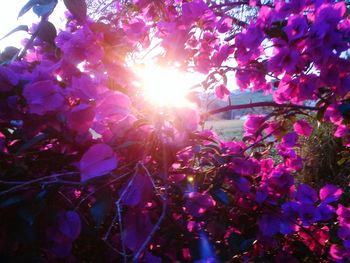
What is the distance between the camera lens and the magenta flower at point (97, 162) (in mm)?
Result: 726

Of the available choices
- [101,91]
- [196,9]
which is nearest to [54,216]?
[101,91]

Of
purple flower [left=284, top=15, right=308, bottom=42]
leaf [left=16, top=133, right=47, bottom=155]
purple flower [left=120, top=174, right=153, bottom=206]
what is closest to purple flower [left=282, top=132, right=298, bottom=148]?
purple flower [left=284, top=15, right=308, bottom=42]

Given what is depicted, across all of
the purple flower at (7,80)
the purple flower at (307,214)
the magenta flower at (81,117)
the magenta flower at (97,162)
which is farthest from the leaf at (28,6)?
the purple flower at (307,214)

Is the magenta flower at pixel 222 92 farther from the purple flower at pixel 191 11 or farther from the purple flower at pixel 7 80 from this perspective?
the purple flower at pixel 7 80

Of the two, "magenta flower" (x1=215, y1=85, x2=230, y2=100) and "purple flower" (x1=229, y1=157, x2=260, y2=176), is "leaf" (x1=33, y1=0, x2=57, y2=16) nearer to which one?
"purple flower" (x1=229, y1=157, x2=260, y2=176)

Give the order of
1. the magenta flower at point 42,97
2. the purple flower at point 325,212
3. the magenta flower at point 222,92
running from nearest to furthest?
the magenta flower at point 42,97
the purple flower at point 325,212
the magenta flower at point 222,92

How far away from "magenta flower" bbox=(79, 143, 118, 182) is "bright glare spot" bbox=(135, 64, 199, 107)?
0.52 feet

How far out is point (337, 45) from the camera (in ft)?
3.41

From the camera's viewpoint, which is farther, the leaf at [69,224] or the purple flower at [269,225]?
the purple flower at [269,225]

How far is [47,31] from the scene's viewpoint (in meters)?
1.09

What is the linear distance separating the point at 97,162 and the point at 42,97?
7.8 inches

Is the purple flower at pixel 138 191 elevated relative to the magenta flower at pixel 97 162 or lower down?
lower down

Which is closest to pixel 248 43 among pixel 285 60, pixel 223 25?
pixel 285 60

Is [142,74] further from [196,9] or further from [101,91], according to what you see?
[196,9]
